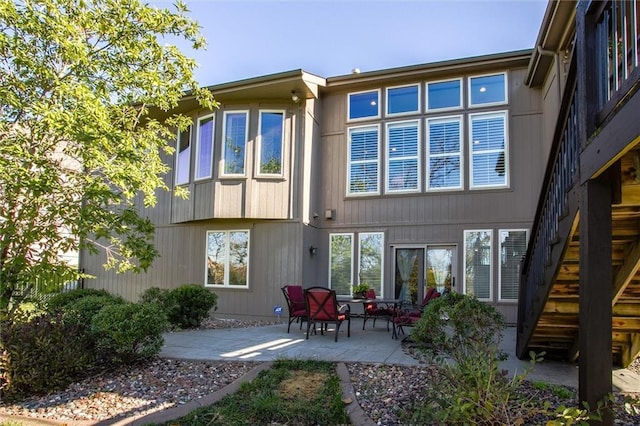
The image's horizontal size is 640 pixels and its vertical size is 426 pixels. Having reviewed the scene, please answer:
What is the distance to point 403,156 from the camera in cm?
1048

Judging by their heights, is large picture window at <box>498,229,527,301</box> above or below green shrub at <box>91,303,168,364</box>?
above

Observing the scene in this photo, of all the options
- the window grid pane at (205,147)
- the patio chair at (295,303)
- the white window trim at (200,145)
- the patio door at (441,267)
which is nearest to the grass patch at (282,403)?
the patio chair at (295,303)

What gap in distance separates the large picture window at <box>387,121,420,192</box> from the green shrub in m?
6.78

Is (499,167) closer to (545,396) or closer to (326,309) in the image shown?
(326,309)

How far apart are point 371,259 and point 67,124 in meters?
7.80

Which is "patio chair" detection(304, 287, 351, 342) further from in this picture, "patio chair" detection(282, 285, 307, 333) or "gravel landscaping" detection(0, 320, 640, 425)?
"gravel landscaping" detection(0, 320, 640, 425)

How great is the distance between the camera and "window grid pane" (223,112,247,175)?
10.4 metres

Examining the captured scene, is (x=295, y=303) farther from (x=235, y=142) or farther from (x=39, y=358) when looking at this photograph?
(x=235, y=142)

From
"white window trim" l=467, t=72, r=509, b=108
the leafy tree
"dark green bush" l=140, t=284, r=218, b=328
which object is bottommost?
"dark green bush" l=140, t=284, r=218, b=328

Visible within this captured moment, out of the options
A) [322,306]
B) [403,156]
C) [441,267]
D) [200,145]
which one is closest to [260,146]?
[200,145]

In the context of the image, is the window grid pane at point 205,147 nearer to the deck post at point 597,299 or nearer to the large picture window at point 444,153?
the large picture window at point 444,153

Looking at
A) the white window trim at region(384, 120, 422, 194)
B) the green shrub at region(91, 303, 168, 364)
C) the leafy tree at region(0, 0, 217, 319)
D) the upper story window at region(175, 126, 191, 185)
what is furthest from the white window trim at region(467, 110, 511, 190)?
the green shrub at region(91, 303, 168, 364)

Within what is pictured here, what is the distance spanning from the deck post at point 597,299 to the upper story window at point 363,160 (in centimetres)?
785

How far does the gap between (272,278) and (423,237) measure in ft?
12.3
